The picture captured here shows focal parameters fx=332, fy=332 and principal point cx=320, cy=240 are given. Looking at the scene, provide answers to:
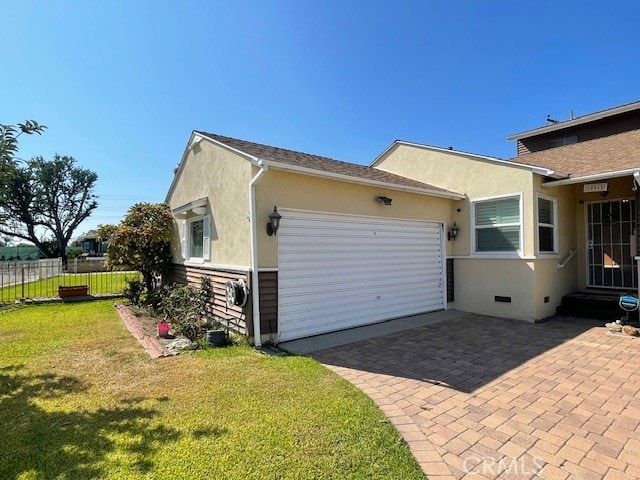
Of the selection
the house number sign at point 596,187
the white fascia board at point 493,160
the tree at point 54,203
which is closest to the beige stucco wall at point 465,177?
the white fascia board at point 493,160

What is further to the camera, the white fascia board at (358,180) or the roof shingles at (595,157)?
the roof shingles at (595,157)

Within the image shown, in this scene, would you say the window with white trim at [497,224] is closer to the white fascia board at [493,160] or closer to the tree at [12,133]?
the white fascia board at [493,160]

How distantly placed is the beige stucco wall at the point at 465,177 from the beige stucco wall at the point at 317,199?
1.44 metres

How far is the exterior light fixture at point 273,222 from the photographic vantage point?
6.55m

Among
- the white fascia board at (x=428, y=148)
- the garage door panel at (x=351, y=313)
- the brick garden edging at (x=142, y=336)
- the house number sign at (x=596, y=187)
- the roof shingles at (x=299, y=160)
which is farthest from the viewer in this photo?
the white fascia board at (x=428, y=148)

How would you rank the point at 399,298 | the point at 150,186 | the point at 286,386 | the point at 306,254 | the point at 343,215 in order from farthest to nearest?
the point at 150,186
the point at 399,298
the point at 343,215
the point at 306,254
the point at 286,386

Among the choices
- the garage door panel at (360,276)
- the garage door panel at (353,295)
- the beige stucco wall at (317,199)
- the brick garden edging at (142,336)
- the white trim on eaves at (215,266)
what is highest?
the beige stucco wall at (317,199)

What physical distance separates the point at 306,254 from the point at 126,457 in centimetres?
474

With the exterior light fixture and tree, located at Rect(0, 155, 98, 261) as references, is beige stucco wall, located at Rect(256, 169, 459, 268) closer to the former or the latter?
the exterior light fixture

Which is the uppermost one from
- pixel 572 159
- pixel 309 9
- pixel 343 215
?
pixel 309 9

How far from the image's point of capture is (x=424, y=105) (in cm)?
1494

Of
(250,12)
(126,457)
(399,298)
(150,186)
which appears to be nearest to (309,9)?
Result: (250,12)

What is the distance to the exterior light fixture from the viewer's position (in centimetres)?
655

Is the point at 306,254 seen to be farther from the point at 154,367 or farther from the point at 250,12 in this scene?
the point at 250,12
